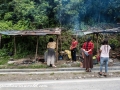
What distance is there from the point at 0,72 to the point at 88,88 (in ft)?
19.9

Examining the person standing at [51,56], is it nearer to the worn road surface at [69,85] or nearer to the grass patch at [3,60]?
the grass patch at [3,60]

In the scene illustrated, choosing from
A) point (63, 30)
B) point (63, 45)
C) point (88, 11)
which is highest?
point (88, 11)

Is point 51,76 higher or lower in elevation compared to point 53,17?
lower

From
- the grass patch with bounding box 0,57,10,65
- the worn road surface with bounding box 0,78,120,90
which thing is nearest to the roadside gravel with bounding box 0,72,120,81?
the worn road surface with bounding box 0,78,120,90

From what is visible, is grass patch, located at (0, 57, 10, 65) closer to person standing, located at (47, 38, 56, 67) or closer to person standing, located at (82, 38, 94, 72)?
person standing, located at (47, 38, 56, 67)

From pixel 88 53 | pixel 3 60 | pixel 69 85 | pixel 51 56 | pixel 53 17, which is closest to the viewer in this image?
pixel 69 85

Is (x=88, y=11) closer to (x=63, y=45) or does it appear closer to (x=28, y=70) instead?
(x=63, y=45)

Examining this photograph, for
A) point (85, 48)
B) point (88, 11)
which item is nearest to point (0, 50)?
point (85, 48)

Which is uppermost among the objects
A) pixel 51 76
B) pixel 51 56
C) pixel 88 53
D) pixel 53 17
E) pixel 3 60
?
pixel 53 17

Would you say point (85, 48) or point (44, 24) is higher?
point (44, 24)

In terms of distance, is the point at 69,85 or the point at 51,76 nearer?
the point at 69,85

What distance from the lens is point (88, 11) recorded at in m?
22.6

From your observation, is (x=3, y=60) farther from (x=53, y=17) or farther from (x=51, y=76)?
(x=53, y=17)

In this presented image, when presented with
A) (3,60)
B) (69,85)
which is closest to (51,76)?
(69,85)
